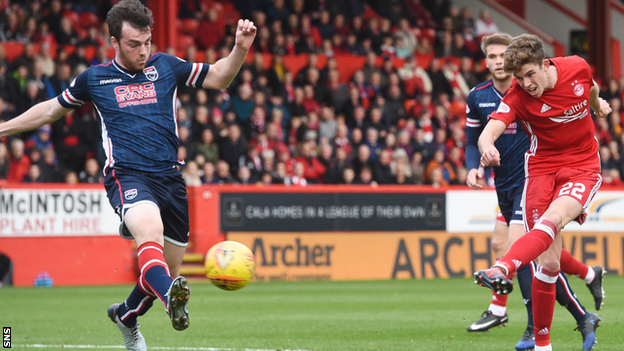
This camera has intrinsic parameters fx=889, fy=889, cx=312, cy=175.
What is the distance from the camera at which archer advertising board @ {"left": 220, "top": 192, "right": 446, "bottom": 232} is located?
15.5 meters

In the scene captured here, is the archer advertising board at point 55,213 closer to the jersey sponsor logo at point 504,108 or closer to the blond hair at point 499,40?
the blond hair at point 499,40

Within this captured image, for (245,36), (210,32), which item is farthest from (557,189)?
(210,32)

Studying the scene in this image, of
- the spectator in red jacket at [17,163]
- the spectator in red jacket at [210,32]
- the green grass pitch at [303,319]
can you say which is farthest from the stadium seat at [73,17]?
the green grass pitch at [303,319]

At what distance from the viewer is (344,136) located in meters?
18.2

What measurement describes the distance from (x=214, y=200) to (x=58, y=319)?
19.9 feet

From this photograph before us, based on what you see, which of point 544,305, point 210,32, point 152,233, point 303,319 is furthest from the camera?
point 210,32

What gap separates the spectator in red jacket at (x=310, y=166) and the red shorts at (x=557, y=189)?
10774 mm

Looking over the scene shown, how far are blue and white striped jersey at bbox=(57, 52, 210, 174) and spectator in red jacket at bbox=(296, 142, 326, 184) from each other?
10.9m

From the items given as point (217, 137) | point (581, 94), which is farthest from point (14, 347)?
point (217, 137)

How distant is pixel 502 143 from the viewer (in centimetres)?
794

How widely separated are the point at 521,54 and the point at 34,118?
3.43 metres

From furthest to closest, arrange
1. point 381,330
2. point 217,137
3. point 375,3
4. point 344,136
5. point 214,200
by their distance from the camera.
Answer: point 375,3
point 344,136
point 217,137
point 214,200
point 381,330

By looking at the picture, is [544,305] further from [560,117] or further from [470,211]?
[470,211]

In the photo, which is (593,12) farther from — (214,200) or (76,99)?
(76,99)
